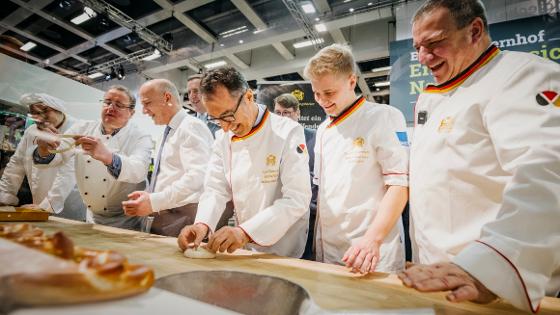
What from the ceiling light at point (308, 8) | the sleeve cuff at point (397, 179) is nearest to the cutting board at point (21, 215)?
the sleeve cuff at point (397, 179)

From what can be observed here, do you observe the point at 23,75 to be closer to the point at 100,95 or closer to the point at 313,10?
the point at 100,95

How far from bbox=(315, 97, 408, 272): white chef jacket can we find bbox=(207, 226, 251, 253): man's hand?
45 centimetres

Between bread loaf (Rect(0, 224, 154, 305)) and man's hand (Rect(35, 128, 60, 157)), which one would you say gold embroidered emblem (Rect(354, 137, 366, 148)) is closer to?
bread loaf (Rect(0, 224, 154, 305))

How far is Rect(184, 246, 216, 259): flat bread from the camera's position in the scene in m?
1.04

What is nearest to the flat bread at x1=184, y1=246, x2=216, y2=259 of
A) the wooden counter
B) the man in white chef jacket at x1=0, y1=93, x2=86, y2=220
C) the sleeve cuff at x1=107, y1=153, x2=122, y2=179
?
the wooden counter

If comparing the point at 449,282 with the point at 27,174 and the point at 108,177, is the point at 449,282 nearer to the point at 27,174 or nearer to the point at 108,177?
the point at 108,177

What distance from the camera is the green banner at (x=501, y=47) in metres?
2.66

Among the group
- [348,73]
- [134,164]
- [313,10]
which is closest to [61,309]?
[348,73]

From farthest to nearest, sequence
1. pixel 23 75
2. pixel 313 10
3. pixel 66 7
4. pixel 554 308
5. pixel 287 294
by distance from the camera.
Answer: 1. pixel 66 7
2. pixel 313 10
3. pixel 23 75
4. pixel 287 294
5. pixel 554 308

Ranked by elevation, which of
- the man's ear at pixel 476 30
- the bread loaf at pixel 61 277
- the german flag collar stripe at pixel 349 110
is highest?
the man's ear at pixel 476 30

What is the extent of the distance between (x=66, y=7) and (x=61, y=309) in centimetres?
801

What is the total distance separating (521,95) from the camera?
757mm

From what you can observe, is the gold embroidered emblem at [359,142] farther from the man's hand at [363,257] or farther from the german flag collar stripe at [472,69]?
the man's hand at [363,257]

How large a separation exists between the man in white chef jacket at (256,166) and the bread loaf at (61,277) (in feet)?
2.58
